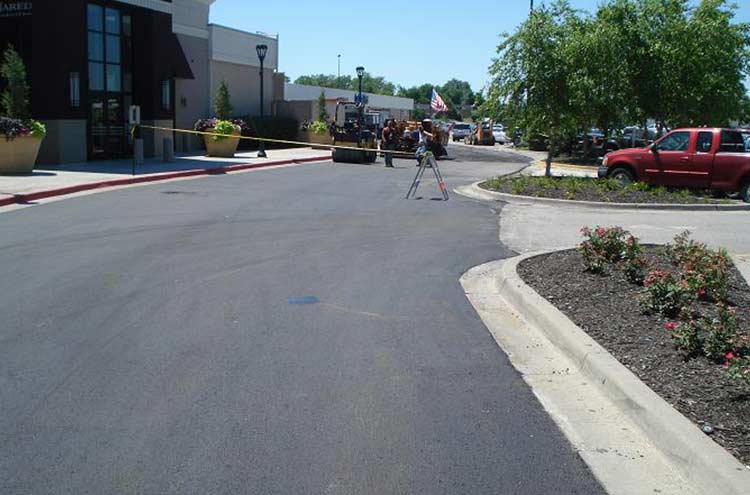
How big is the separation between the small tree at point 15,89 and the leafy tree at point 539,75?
517 inches

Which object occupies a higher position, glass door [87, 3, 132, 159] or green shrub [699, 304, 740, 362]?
glass door [87, 3, 132, 159]

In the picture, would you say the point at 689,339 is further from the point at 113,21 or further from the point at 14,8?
the point at 113,21

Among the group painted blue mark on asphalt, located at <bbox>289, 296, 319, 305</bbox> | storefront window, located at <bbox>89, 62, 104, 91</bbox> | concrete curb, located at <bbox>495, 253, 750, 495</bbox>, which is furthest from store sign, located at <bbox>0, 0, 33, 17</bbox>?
concrete curb, located at <bbox>495, 253, 750, 495</bbox>

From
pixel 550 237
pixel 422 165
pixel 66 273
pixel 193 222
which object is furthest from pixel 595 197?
pixel 66 273

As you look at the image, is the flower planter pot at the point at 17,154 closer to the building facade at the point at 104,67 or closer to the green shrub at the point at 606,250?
the building facade at the point at 104,67

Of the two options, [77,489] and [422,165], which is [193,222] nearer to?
[422,165]

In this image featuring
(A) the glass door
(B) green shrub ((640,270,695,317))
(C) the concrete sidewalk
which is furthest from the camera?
(A) the glass door

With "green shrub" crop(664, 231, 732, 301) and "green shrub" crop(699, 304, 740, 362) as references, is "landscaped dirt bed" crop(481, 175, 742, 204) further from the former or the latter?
"green shrub" crop(699, 304, 740, 362)

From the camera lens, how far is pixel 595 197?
19109 millimetres

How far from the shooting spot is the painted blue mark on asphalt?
856 centimetres

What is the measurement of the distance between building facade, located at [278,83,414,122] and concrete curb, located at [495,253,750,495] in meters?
41.2

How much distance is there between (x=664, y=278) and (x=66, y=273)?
6.69 m

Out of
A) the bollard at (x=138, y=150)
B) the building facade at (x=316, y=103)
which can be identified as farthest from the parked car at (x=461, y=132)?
the bollard at (x=138, y=150)

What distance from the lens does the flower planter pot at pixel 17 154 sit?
2078cm
